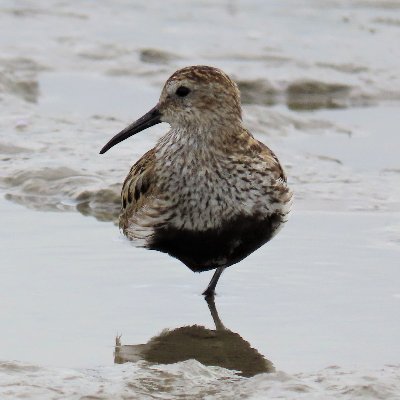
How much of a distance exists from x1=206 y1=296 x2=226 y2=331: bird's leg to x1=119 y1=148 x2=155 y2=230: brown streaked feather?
23.0 inches

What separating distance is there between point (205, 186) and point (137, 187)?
18.3 inches

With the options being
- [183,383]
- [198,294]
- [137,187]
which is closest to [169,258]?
[198,294]

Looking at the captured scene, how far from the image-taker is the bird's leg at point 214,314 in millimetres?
5906

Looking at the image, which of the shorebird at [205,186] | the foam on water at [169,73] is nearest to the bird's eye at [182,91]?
the shorebird at [205,186]

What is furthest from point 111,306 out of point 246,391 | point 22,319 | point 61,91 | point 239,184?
point 61,91

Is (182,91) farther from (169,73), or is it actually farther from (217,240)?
(169,73)

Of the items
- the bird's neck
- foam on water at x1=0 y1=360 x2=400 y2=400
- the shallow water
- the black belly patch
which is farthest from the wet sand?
the bird's neck

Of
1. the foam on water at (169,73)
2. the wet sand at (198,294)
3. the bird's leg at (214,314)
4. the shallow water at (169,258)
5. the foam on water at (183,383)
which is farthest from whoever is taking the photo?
the foam on water at (169,73)

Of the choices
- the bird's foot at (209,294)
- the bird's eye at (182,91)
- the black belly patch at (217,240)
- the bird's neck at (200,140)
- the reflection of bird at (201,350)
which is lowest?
the reflection of bird at (201,350)

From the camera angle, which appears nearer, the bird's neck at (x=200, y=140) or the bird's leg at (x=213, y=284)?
the bird's neck at (x=200, y=140)

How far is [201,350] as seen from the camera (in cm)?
564

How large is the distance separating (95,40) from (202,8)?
2103 mm

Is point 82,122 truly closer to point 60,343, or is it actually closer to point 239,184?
point 239,184

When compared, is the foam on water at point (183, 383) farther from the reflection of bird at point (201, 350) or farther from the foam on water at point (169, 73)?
the foam on water at point (169, 73)
